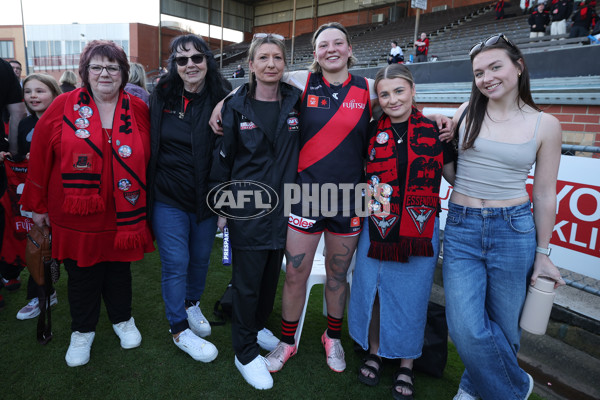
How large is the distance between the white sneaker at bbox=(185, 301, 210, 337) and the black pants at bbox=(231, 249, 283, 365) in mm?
518

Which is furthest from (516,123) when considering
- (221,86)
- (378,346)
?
(221,86)

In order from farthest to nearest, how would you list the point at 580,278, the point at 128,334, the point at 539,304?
the point at 580,278
the point at 128,334
the point at 539,304

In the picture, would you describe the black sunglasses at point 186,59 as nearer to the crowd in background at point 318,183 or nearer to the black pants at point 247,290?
the crowd in background at point 318,183

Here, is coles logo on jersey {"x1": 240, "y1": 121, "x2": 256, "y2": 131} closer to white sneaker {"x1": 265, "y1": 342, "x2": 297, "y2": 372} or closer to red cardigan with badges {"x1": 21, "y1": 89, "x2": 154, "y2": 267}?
red cardigan with badges {"x1": 21, "y1": 89, "x2": 154, "y2": 267}

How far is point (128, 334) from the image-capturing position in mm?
2594

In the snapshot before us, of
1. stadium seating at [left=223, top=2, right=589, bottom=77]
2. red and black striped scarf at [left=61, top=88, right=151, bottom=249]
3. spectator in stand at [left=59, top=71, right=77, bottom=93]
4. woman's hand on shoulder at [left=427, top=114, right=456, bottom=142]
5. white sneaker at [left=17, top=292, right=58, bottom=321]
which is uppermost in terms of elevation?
stadium seating at [left=223, top=2, right=589, bottom=77]

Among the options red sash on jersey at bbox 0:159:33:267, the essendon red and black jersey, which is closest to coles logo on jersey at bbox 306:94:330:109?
the essendon red and black jersey

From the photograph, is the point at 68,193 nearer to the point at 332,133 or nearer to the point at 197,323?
the point at 197,323

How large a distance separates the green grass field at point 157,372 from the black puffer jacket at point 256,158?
0.84m

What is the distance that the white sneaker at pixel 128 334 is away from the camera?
256 cm

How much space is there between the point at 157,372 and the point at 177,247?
0.76 m

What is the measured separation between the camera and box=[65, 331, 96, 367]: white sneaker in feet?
7.77

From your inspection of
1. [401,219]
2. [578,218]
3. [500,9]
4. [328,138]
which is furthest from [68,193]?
[500,9]

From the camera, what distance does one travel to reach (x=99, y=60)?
2.20 metres
